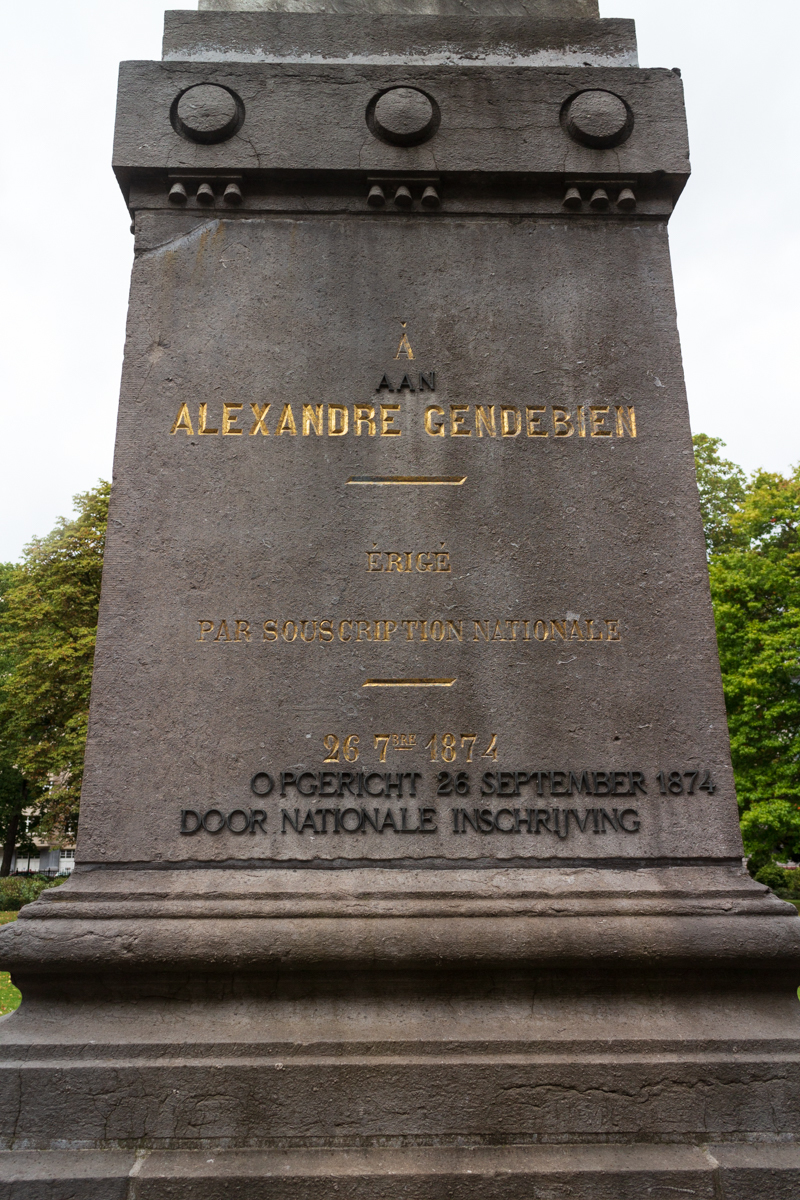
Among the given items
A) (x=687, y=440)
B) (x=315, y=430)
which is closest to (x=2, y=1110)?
(x=315, y=430)

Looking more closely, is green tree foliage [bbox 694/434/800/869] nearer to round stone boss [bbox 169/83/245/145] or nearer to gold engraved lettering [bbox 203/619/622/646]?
gold engraved lettering [bbox 203/619/622/646]

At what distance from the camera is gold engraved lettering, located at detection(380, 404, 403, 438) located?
4.42 meters

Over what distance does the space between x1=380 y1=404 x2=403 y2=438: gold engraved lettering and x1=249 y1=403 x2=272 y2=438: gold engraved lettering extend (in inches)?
23.7

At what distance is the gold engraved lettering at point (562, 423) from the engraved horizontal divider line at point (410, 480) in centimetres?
58

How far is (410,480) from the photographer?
435cm

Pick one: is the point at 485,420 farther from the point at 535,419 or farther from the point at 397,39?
the point at 397,39

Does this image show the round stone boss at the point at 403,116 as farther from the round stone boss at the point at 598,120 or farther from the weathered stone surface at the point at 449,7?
the weathered stone surface at the point at 449,7

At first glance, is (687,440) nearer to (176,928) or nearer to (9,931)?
(176,928)

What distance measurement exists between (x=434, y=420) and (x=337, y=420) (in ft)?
1.70

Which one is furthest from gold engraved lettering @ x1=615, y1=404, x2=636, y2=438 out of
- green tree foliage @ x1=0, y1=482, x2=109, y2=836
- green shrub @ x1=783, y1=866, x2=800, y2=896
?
green shrub @ x1=783, y1=866, x2=800, y2=896

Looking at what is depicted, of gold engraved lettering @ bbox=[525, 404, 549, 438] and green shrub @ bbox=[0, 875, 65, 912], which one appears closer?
gold engraved lettering @ bbox=[525, 404, 549, 438]

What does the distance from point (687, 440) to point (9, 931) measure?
403 centimetres

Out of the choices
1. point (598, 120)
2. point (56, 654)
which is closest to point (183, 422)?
point (598, 120)

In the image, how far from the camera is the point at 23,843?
45.7 m
